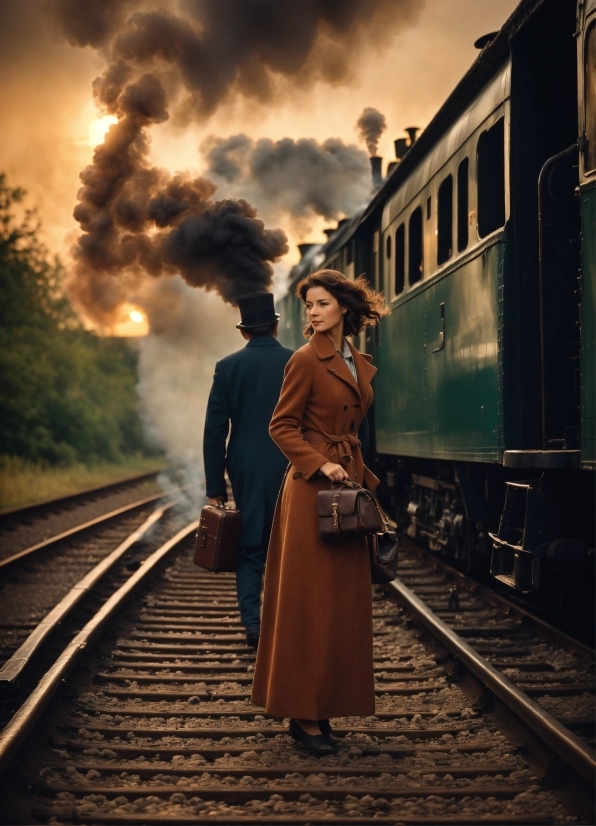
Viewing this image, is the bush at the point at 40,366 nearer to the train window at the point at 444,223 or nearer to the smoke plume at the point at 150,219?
the smoke plume at the point at 150,219

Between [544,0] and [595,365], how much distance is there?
206 cm

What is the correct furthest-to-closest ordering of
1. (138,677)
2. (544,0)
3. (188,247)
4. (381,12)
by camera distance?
(188,247)
(381,12)
(138,677)
(544,0)

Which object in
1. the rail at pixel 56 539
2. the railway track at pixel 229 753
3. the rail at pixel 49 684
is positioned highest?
the rail at pixel 56 539

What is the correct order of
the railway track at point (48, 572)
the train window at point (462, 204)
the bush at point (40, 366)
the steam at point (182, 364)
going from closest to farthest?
the train window at point (462, 204) < the railway track at point (48, 572) < the steam at point (182, 364) < the bush at point (40, 366)

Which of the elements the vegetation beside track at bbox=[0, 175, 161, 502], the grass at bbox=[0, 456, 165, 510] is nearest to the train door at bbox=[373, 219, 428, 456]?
the grass at bbox=[0, 456, 165, 510]

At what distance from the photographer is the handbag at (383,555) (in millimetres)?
4652

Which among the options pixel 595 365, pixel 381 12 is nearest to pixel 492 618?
pixel 595 365

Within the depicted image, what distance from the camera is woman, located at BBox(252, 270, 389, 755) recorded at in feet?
14.8

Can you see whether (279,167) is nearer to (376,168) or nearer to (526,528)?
(376,168)

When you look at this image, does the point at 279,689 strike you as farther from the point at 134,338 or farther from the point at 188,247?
the point at 134,338

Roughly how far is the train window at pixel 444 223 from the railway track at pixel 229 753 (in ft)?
9.33

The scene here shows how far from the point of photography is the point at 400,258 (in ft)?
33.8

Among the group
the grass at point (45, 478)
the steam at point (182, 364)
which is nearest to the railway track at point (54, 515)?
the grass at point (45, 478)

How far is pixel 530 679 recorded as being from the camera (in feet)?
19.3
